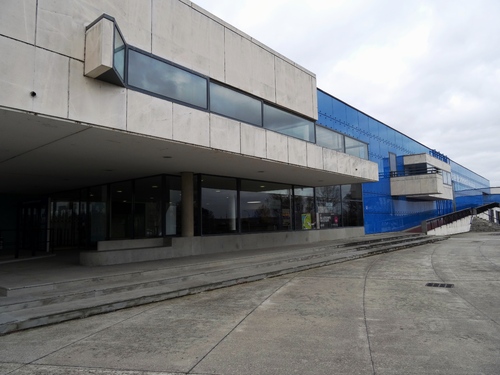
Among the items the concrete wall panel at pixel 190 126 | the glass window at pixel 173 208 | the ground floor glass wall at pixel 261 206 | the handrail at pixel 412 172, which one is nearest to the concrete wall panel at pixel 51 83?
the concrete wall panel at pixel 190 126

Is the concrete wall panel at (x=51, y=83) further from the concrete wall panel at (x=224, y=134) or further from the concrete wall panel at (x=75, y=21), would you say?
the concrete wall panel at (x=224, y=134)

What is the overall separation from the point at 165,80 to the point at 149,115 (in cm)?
150

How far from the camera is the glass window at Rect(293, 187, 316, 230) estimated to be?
19.8 m

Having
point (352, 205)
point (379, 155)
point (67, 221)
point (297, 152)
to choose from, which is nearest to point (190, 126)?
point (297, 152)

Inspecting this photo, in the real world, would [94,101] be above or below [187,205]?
above

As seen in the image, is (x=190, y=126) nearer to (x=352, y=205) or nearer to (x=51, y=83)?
(x=51, y=83)

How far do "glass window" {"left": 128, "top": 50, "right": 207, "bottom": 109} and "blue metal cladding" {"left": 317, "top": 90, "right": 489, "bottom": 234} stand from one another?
14238 millimetres

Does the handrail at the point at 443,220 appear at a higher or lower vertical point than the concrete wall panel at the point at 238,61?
lower

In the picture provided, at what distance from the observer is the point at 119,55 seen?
8.23m

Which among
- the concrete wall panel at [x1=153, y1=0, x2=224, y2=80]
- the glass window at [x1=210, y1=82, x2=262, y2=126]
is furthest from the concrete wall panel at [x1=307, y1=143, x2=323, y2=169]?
the concrete wall panel at [x1=153, y1=0, x2=224, y2=80]

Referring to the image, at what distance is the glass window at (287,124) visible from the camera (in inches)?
533

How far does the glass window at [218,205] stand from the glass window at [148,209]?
5.80ft

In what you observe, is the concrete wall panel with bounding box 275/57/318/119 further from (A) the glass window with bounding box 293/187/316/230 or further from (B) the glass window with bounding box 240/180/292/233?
(A) the glass window with bounding box 293/187/316/230

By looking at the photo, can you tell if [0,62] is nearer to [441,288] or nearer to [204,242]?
[204,242]
